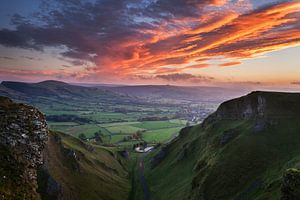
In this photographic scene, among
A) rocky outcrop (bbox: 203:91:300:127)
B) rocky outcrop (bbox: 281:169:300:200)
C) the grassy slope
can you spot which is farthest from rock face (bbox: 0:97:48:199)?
rocky outcrop (bbox: 203:91:300:127)

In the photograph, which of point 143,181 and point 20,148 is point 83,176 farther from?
point 20,148

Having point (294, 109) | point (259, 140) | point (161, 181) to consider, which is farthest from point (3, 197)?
point (294, 109)

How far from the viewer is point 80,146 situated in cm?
15975

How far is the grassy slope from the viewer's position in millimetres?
94938

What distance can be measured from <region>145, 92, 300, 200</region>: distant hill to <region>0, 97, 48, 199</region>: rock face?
49429 millimetres

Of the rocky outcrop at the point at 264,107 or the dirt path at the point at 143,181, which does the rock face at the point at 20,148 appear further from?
the rocky outcrop at the point at 264,107

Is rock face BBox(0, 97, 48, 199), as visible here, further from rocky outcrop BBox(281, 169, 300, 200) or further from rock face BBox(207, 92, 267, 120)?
rock face BBox(207, 92, 267, 120)

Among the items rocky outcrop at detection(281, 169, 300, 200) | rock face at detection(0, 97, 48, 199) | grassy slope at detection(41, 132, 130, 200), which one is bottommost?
grassy slope at detection(41, 132, 130, 200)

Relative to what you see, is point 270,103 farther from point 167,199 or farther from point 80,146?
point 80,146

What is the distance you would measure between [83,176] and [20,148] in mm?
63473

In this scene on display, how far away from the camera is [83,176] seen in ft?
370

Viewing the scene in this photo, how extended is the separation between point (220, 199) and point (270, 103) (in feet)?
183

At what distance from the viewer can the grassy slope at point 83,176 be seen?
311 feet

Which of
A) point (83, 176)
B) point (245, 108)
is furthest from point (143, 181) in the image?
point (245, 108)
